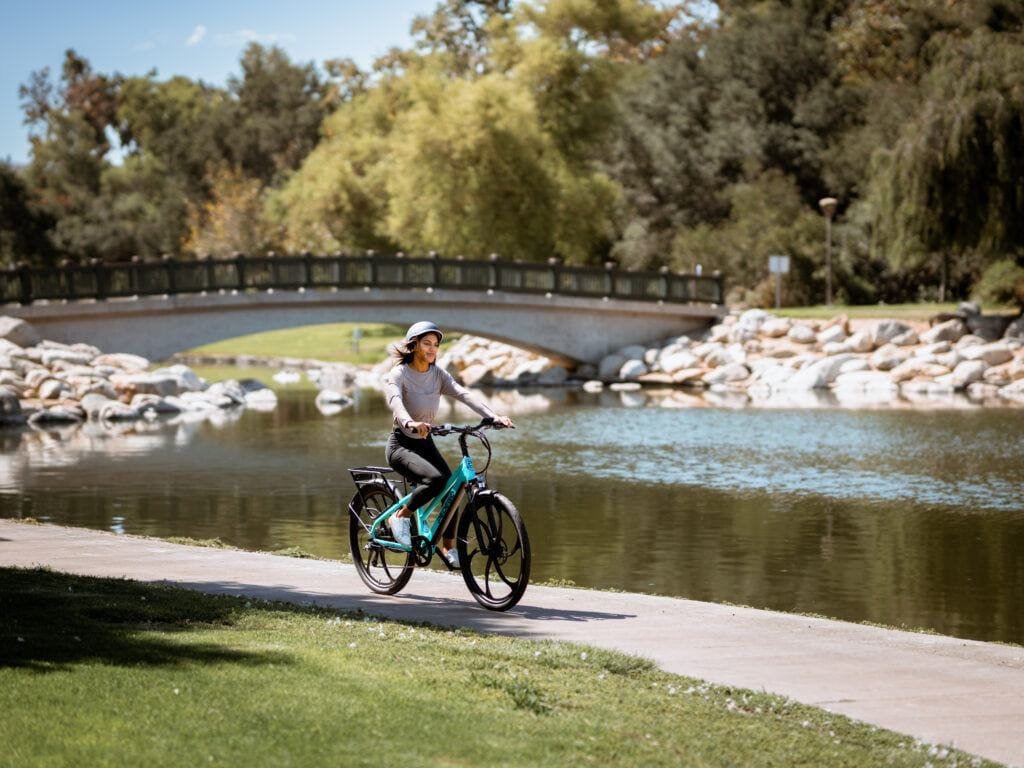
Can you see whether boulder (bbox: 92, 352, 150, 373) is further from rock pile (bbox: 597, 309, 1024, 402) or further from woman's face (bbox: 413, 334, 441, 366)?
woman's face (bbox: 413, 334, 441, 366)

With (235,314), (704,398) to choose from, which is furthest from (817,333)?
(235,314)

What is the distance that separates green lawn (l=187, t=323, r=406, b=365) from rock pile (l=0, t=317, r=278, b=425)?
1735 centimetres

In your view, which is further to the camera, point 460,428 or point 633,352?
point 633,352

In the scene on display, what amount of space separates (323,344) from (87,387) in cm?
2917

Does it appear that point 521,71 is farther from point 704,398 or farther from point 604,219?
point 704,398

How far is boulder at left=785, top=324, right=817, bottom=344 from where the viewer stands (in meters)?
46.0

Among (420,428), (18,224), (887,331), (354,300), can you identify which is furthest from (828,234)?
(18,224)

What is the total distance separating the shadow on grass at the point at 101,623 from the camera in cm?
755

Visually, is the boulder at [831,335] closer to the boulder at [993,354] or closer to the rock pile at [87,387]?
the boulder at [993,354]

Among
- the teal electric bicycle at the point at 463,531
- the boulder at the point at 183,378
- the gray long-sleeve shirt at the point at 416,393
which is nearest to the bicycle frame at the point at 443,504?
the teal electric bicycle at the point at 463,531

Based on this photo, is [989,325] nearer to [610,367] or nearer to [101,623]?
[610,367]

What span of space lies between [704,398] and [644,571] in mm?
26792

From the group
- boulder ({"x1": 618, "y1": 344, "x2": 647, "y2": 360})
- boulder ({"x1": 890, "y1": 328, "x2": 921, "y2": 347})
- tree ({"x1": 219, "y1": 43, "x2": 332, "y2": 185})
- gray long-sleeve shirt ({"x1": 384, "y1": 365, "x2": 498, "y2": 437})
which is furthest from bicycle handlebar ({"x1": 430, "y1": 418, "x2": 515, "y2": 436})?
tree ({"x1": 219, "y1": 43, "x2": 332, "y2": 185})

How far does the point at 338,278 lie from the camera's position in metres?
45.7
